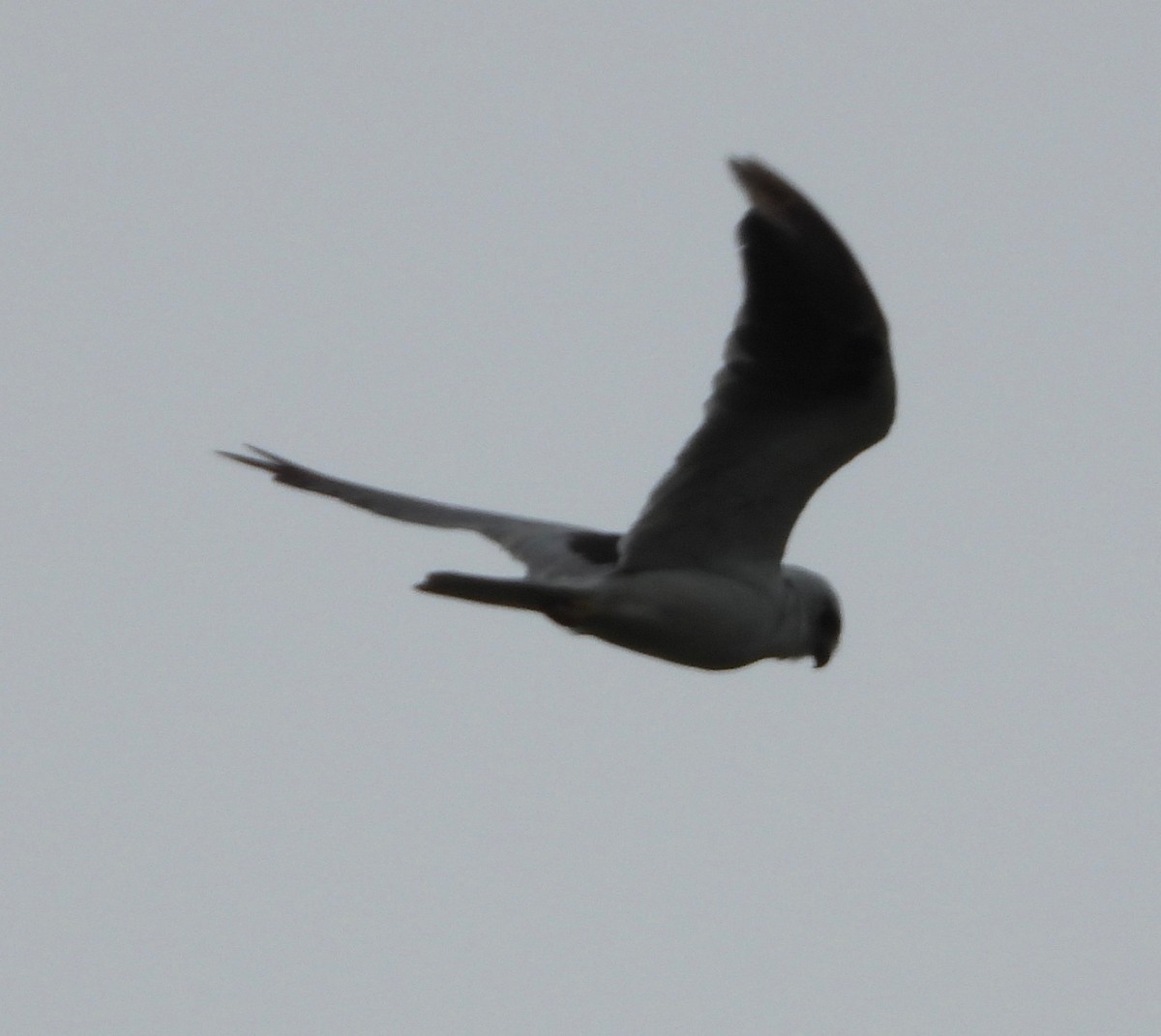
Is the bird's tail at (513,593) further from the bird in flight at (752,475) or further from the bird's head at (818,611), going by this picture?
the bird's head at (818,611)

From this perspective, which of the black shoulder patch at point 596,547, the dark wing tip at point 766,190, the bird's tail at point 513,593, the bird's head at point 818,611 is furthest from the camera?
the bird's head at point 818,611

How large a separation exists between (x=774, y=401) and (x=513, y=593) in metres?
1.13

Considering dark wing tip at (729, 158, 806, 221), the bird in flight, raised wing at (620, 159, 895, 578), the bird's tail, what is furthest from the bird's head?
dark wing tip at (729, 158, 806, 221)

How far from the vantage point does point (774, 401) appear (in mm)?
7414

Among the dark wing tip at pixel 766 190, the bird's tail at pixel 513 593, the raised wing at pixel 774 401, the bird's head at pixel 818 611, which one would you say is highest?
the dark wing tip at pixel 766 190

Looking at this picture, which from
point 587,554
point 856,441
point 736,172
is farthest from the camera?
point 587,554

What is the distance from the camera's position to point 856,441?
25.0 ft

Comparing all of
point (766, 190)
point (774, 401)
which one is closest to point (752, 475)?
point (774, 401)

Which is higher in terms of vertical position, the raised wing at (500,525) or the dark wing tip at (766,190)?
the dark wing tip at (766,190)

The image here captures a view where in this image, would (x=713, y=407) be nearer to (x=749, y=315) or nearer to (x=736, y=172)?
(x=749, y=315)

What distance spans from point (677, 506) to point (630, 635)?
0.53 meters

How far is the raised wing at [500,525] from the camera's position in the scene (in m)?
8.26

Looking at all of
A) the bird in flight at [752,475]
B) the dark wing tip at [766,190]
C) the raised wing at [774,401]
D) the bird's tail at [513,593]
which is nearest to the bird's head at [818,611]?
the bird in flight at [752,475]

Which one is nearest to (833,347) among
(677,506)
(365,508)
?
(677,506)
